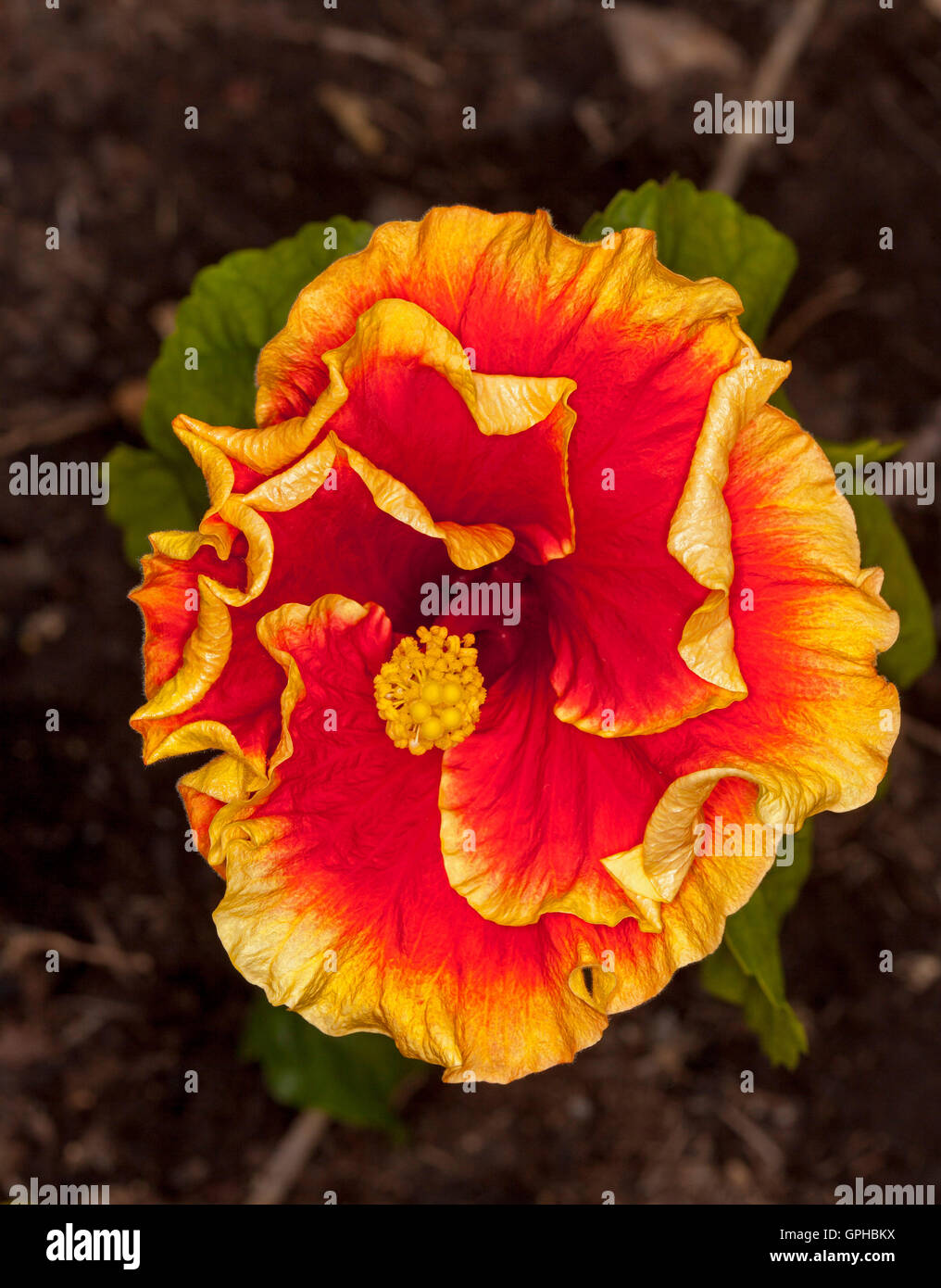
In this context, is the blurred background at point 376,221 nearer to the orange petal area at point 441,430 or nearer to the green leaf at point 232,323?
the green leaf at point 232,323

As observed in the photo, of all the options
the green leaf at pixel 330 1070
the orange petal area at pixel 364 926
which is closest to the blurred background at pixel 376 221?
the green leaf at pixel 330 1070

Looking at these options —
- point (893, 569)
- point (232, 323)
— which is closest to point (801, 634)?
point (893, 569)

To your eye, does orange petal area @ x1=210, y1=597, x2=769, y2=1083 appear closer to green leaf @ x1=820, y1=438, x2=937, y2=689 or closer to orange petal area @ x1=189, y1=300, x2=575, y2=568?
orange petal area @ x1=189, y1=300, x2=575, y2=568

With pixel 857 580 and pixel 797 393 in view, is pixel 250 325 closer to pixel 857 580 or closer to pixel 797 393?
pixel 857 580

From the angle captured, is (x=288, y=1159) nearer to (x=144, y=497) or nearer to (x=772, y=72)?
(x=144, y=497)

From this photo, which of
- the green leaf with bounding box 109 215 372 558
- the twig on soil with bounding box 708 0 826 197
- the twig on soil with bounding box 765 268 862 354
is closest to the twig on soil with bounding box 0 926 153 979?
the green leaf with bounding box 109 215 372 558
